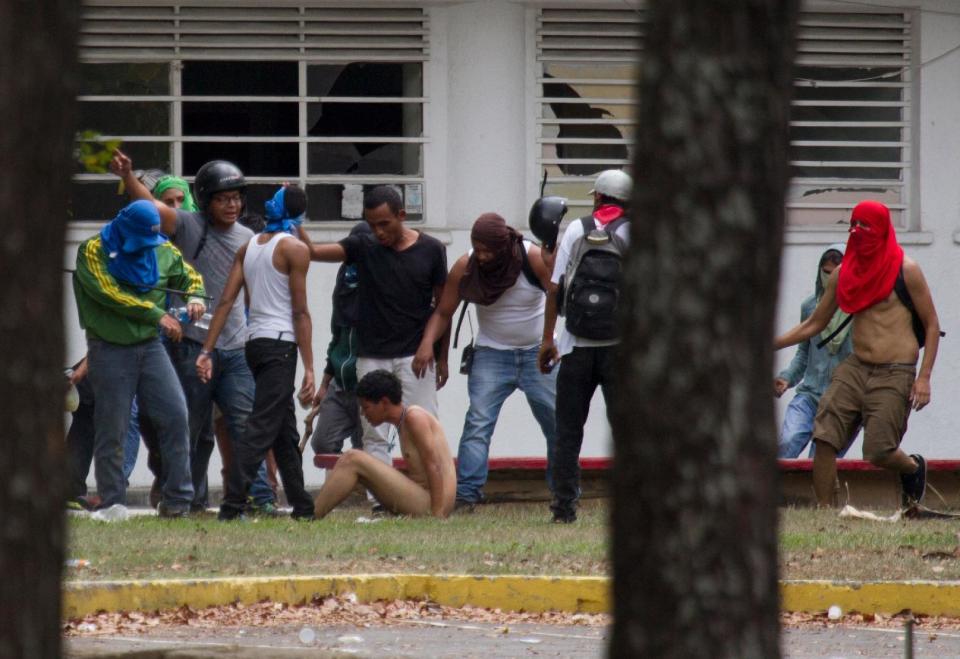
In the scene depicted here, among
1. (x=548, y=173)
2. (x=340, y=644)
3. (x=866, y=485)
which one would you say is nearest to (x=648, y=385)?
(x=340, y=644)

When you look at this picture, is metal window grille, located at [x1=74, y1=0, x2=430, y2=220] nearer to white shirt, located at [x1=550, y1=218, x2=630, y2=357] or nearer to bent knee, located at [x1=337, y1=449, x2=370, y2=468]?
bent knee, located at [x1=337, y1=449, x2=370, y2=468]

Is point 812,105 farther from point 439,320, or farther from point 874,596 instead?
point 874,596

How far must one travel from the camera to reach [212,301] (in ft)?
36.1

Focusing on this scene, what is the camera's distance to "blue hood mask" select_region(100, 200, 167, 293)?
9.98 meters

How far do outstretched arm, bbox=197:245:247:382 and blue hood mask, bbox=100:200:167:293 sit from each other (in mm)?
384

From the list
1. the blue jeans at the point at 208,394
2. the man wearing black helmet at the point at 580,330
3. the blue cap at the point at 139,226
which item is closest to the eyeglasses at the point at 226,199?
the blue cap at the point at 139,226

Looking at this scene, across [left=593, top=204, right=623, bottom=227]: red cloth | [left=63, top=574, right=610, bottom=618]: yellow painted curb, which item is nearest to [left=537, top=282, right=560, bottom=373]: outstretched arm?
[left=593, top=204, right=623, bottom=227]: red cloth

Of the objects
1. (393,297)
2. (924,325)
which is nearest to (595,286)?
(393,297)

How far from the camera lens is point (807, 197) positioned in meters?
15.4

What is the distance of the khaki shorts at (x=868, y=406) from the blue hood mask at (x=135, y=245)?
3.70 meters

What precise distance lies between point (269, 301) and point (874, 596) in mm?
3776

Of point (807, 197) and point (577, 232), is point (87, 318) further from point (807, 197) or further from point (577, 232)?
point (807, 197)

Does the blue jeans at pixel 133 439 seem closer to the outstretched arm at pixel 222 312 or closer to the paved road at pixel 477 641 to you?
the outstretched arm at pixel 222 312

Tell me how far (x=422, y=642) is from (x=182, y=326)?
4.36m
